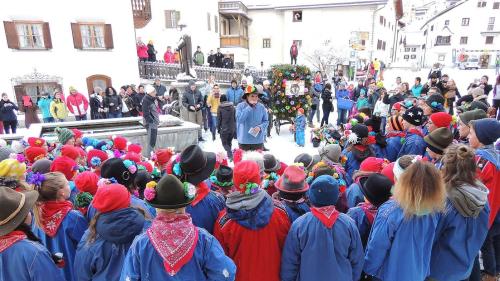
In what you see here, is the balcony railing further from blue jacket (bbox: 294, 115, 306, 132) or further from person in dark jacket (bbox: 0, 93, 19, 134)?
blue jacket (bbox: 294, 115, 306, 132)

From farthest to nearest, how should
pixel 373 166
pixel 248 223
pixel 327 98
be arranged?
pixel 327 98, pixel 373 166, pixel 248 223

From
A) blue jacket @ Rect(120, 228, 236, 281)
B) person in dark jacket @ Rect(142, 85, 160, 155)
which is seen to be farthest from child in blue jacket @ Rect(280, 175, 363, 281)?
person in dark jacket @ Rect(142, 85, 160, 155)

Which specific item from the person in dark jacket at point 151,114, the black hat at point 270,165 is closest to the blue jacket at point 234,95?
the person in dark jacket at point 151,114

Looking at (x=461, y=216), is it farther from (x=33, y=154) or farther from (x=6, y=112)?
(x=6, y=112)

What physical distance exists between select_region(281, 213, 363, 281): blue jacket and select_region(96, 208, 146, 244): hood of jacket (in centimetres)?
113

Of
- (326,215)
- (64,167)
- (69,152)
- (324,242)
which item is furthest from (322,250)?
(69,152)

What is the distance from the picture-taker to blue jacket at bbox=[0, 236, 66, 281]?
2.09m

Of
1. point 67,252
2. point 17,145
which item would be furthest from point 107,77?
point 67,252

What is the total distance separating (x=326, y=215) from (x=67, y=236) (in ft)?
7.01

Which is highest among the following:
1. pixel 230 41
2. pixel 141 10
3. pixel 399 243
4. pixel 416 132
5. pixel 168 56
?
pixel 141 10

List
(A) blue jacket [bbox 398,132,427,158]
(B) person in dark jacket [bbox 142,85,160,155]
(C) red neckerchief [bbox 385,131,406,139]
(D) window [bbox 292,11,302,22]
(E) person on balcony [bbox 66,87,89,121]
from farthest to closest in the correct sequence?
(D) window [bbox 292,11,302,22], (E) person on balcony [bbox 66,87,89,121], (B) person in dark jacket [bbox 142,85,160,155], (C) red neckerchief [bbox 385,131,406,139], (A) blue jacket [bbox 398,132,427,158]

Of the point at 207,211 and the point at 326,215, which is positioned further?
the point at 207,211

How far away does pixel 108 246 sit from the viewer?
2359mm

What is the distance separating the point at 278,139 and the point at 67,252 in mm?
7905
